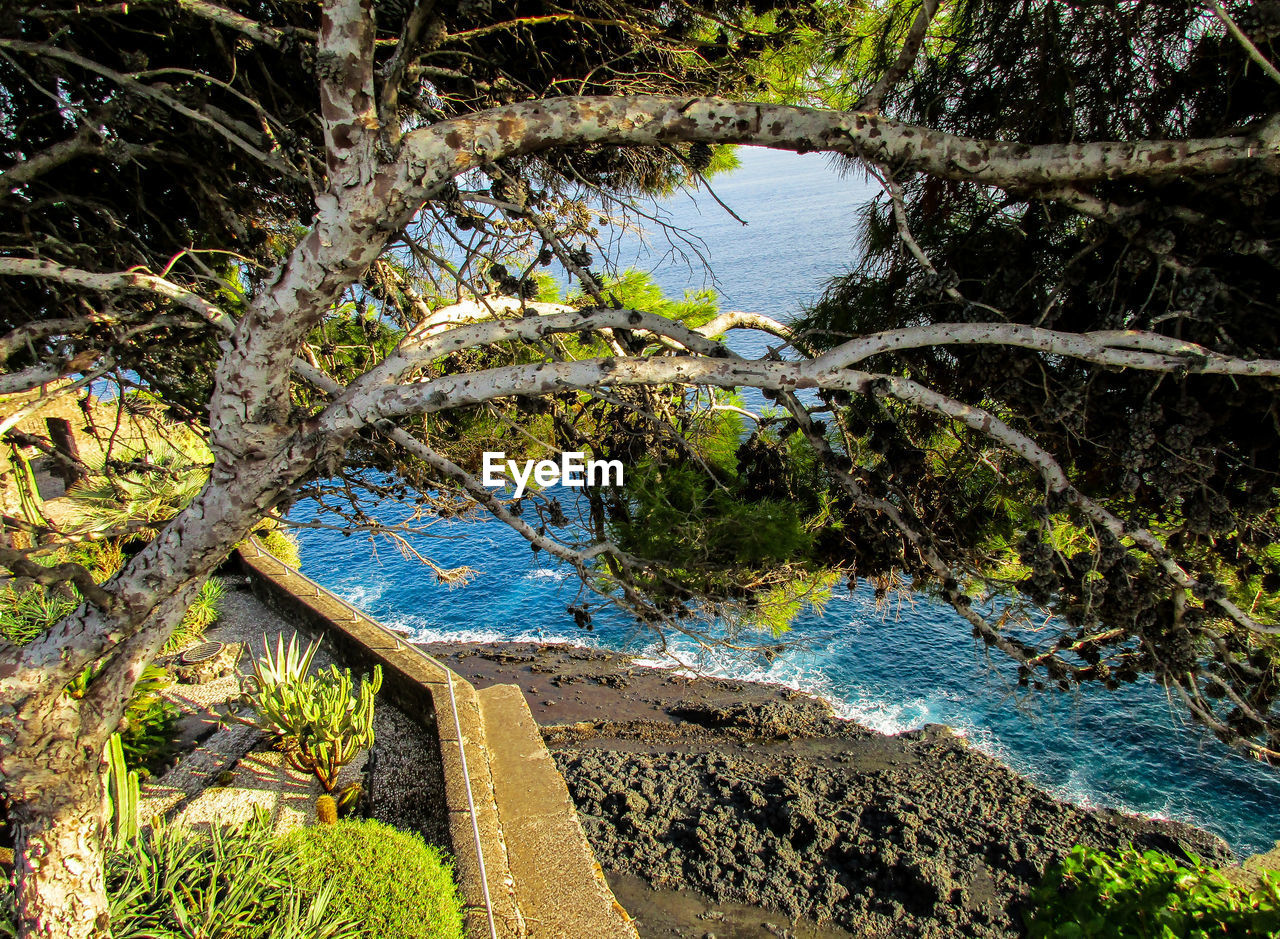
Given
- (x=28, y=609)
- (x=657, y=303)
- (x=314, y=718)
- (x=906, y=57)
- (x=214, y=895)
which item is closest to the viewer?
(x=906, y=57)

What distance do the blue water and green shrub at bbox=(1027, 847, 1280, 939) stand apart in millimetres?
1193

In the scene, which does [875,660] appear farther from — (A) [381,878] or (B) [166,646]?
(B) [166,646]

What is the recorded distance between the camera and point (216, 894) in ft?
12.4

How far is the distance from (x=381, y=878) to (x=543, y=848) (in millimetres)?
1339

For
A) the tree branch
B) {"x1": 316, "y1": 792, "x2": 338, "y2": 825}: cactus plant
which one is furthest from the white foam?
the tree branch

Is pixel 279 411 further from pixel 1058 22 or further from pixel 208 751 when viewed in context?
pixel 208 751

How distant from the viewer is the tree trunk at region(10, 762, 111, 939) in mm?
3039

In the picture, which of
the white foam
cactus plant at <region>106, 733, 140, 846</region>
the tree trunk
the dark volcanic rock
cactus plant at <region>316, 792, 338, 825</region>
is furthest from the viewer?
the white foam

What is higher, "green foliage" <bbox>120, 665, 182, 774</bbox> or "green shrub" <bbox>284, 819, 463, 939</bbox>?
"green shrub" <bbox>284, 819, 463, 939</bbox>

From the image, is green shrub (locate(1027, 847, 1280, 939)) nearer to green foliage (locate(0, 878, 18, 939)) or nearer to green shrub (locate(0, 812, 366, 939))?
green shrub (locate(0, 812, 366, 939))

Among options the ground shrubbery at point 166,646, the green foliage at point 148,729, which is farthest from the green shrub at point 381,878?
the green foliage at point 148,729

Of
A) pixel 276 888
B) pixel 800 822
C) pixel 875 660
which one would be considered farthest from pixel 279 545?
pixel 875 660

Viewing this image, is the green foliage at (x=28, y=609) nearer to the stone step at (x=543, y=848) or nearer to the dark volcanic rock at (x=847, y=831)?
the stone step at (x=543, y=848)

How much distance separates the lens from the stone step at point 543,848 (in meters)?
4.45
